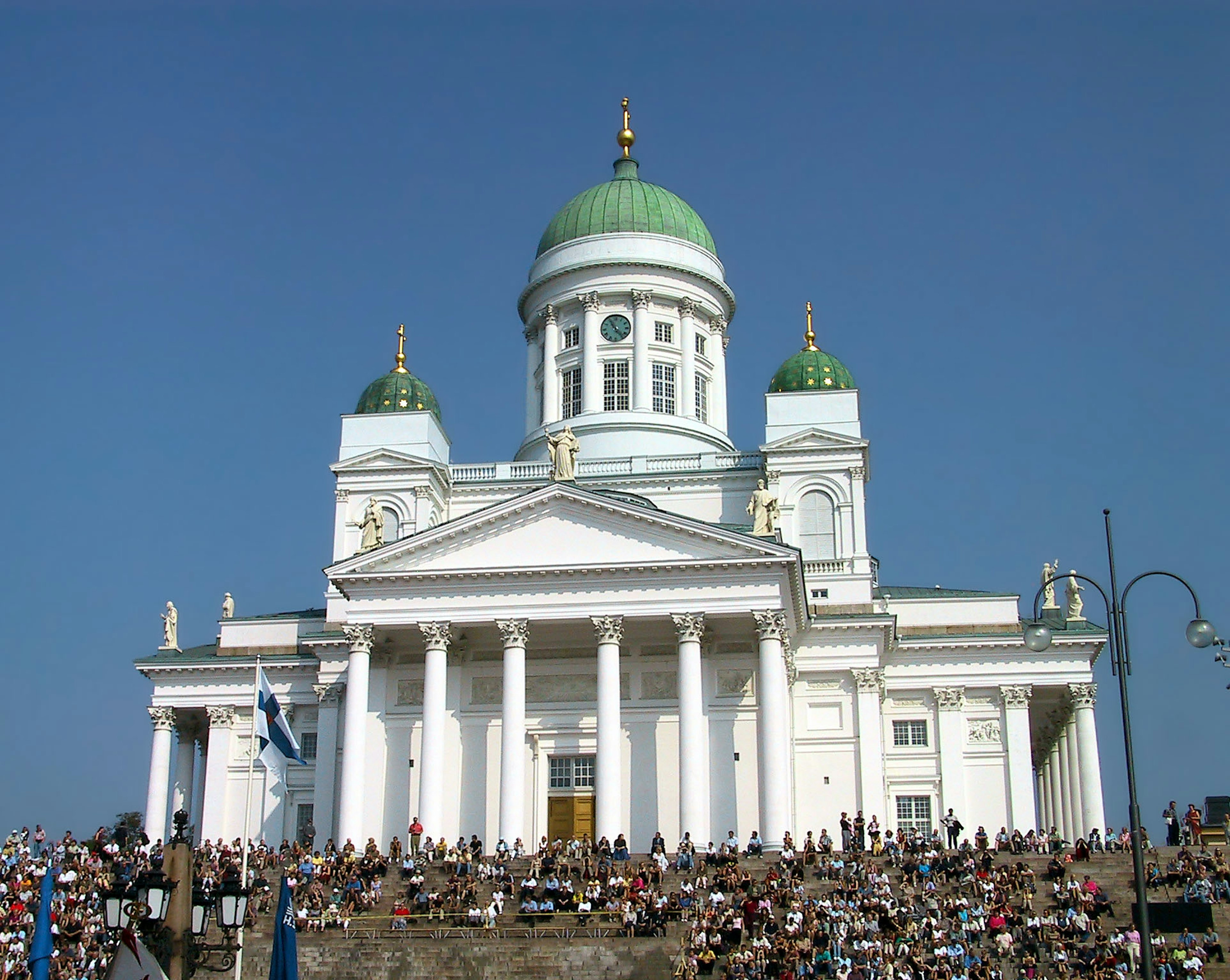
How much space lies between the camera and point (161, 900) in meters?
18.4

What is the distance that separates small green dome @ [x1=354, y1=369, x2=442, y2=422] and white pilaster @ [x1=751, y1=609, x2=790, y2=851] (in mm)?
19035

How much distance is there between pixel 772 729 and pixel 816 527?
12.3 metres

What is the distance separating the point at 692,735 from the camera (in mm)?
42781

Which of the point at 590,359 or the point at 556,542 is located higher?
the point at 590,359

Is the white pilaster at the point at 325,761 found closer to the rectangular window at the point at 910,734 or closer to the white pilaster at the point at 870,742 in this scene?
the white pilaster at the point at 870,742

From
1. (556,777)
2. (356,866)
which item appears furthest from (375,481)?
(356,866)

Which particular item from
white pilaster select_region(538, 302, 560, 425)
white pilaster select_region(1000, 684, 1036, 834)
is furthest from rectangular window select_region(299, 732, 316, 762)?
white pilaster select_region(1000, 684, 1036, 834)

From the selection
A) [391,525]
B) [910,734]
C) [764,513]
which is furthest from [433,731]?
[910,734]

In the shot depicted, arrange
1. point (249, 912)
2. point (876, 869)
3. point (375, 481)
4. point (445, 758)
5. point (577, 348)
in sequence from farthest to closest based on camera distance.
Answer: point (577, 348), point (375, 481), point (445, 758), point (876, 869), point (249, 912)

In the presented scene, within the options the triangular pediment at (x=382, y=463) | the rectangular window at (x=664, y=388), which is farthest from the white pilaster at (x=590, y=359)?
the triangular pediment at (x=382, y=463)

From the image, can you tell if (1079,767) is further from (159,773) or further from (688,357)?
(159,773)

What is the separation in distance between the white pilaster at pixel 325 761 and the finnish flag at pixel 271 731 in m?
14.3

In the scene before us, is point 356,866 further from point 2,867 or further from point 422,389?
point 422,389

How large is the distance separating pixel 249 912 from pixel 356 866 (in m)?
4.19
